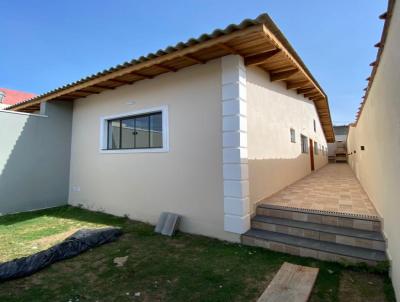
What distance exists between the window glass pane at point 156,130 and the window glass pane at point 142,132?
0.15 metres

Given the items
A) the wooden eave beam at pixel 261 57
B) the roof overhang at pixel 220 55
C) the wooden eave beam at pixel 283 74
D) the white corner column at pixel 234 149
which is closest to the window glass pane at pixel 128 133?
the roof overhang at pixel 220 55

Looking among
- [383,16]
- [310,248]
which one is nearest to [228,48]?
[383,16]

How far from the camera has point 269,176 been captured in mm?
5793

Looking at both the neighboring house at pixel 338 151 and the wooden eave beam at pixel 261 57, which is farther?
the neighboring house at pixel 338 151

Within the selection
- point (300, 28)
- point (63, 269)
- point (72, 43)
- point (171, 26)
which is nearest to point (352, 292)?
point (63, 269)

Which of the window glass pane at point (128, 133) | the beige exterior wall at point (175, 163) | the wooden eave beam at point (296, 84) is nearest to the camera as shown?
the beige exterior wall at point (175, 163)

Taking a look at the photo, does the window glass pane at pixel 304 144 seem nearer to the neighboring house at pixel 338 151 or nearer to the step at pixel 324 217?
the step at pixel 324 217

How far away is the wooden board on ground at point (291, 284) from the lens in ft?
8.44

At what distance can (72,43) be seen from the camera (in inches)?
368

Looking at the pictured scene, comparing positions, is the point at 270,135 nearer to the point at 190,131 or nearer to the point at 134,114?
the point at 190,131

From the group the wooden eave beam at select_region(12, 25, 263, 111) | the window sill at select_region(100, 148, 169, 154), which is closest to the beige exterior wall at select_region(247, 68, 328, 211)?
the wooden eave beam at select_region(12, 25, 263, 111)

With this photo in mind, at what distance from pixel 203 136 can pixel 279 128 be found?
3.07 metres

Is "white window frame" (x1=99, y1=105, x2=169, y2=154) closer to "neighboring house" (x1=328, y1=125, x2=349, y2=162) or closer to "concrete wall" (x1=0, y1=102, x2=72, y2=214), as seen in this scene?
"concrete wall" (x1=0, y1=102, x2=72, y2=214)

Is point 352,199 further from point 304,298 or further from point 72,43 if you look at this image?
point 72,43
